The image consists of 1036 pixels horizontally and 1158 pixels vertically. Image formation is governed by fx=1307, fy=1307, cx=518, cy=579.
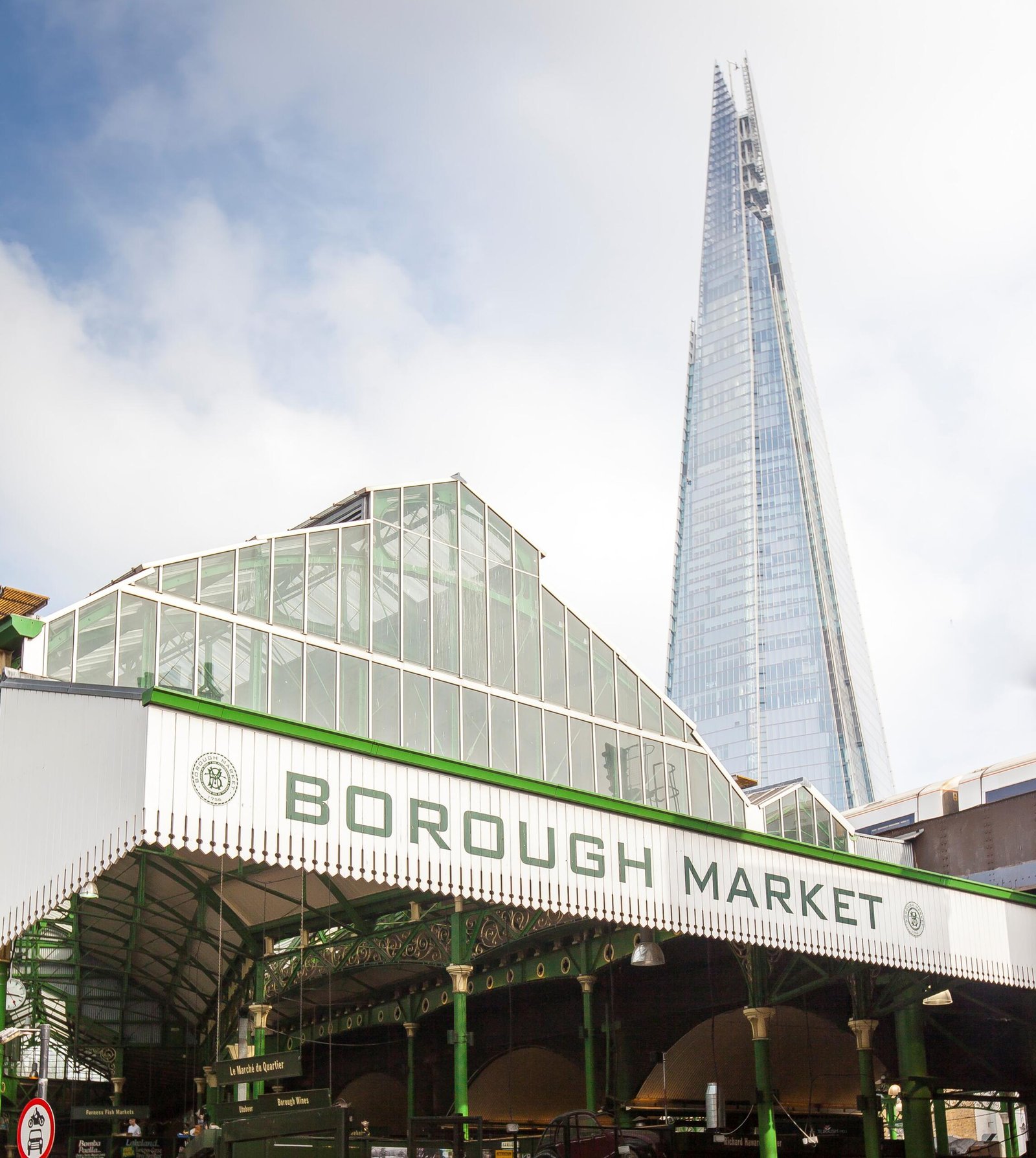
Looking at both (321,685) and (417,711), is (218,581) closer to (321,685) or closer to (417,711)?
(321,685)

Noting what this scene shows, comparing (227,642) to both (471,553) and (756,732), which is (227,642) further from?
(756,732)

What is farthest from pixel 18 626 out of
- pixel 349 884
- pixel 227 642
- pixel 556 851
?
pixel 556 851

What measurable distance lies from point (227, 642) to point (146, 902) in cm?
676

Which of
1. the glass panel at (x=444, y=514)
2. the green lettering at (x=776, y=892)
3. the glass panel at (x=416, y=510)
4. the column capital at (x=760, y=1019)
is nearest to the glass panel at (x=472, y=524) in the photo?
the glass panel at (x=444, y=514)

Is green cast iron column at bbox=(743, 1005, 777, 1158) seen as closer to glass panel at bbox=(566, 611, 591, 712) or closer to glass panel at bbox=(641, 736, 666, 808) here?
glass panel at bbox=(641, 736, 666, 808)

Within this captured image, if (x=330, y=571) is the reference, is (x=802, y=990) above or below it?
below

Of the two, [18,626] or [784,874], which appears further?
[18,626]

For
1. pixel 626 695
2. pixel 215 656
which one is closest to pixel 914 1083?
pixel 626 695

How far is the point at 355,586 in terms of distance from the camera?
2998 cm

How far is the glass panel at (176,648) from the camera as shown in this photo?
2548cm

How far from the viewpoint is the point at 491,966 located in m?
31.3

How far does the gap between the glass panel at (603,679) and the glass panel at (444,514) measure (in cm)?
493

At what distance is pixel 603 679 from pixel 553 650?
1764 mm

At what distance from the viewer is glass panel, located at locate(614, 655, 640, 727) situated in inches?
1342
